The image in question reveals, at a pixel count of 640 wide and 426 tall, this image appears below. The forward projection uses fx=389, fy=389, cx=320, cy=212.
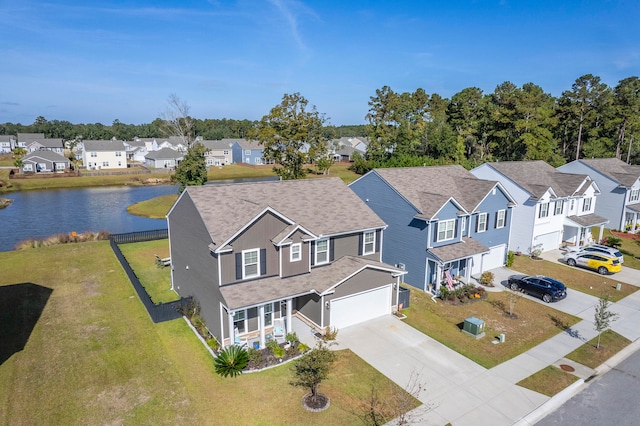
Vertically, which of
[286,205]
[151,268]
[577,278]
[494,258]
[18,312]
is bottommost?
[577,278]

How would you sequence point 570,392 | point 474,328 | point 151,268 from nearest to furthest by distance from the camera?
point 570,392 < point 474,328 < point 151,268

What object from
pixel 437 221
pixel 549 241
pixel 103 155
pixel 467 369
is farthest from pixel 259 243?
pixel 103 155

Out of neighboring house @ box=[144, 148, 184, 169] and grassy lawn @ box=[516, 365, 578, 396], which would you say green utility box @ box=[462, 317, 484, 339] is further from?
neighboring house @ box=[144, 148, 184, 169]

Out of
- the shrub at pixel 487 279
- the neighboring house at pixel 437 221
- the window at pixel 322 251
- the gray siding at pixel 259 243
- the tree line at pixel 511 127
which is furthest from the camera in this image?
the tree line at pixel 511 127

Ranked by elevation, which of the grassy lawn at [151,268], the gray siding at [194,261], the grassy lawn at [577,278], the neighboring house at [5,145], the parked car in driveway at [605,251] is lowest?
the grassy lawn at [577,278]

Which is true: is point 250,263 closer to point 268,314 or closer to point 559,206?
point 268,314

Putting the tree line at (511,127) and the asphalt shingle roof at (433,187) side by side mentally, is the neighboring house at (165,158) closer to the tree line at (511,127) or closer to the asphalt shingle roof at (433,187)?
the tree line at (511,127)

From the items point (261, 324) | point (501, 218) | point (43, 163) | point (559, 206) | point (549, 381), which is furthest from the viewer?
point (43, 163)

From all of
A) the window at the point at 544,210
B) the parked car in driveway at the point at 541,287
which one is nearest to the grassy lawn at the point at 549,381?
the parked car in driveway at the point at 541,287
